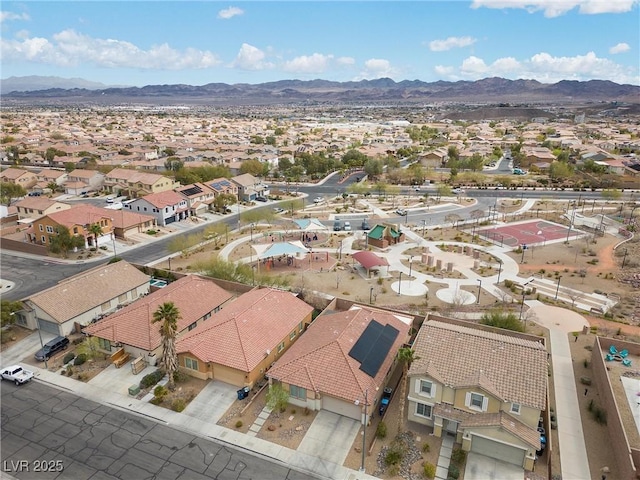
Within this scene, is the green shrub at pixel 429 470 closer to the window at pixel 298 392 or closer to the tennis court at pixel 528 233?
the window at pixel 298 392

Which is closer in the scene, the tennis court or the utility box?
the utility box

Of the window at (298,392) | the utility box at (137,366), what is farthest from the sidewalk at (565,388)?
the utility box at (137,366)

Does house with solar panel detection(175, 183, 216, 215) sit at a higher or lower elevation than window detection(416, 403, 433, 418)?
Answer: higher

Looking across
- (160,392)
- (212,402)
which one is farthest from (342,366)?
(160,392)

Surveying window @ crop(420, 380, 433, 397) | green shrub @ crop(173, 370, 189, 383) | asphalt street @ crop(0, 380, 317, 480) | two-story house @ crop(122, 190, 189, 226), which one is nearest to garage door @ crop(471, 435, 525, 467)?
window @ crop(420, 380, 433, 397)

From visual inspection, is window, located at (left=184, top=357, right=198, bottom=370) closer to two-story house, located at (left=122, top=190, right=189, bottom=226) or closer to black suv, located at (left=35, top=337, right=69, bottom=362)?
black suv, located at (left=35, top=337, right=69, bottom=362)

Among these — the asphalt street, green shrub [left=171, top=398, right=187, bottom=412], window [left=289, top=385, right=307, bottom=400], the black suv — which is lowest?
the asphalt street
